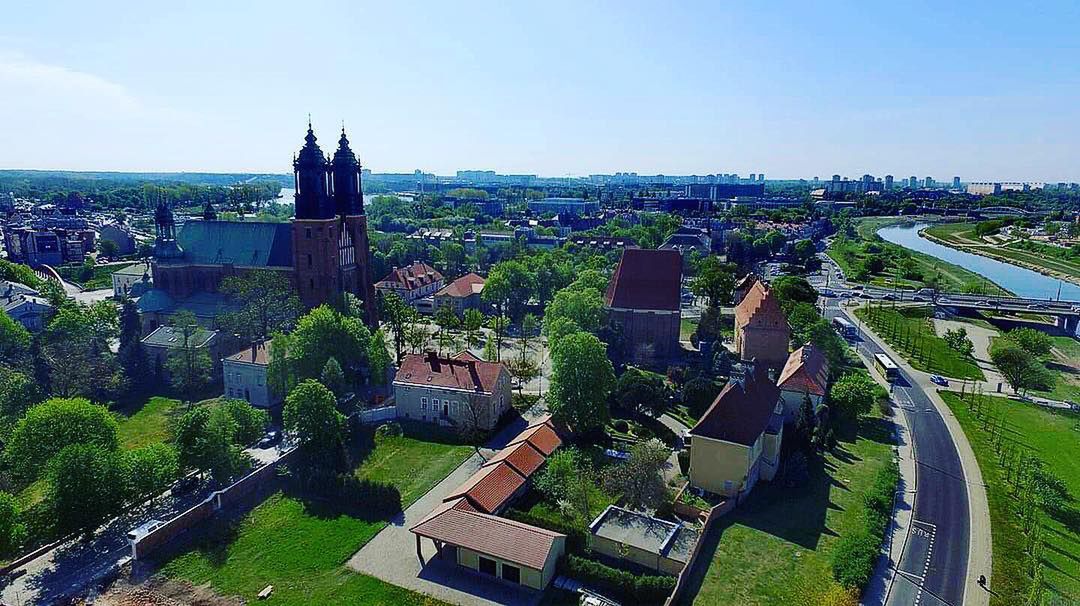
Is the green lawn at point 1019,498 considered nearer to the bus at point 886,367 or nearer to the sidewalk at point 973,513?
the sidewalk at point 973,513

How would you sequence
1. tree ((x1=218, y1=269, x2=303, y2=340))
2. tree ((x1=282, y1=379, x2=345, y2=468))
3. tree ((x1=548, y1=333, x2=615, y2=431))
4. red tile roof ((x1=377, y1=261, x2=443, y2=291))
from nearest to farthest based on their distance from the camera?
tree ((x1=282, y1=379, x2=345, y2=468))
tree ((x1=548, y1=333, x2=615, y2=431))
tree ((x1=218, y1=269, x2=303, y2=340))
red tile roof ((x1=377, y1=261, x2=443, y2=291))

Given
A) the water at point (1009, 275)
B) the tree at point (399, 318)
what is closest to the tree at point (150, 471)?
the tree at point (399, 318)

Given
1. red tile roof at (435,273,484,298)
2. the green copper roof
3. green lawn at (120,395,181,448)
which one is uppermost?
the green copper roof

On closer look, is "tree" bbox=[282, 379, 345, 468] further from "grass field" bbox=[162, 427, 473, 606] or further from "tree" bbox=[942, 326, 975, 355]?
"tree" bbox=[942, 326, 975, 355]

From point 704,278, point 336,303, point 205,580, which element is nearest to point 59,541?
point 205,580

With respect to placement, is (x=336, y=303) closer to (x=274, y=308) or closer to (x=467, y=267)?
(x=274, y=308)

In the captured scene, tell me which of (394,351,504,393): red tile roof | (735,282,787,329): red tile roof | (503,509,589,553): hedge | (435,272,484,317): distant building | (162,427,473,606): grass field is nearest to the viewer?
(162,427,473,606): grass field

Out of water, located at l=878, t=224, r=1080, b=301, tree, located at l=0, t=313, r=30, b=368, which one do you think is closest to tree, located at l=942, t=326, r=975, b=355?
water, located at l=878, t=224, r=1080, b=301
